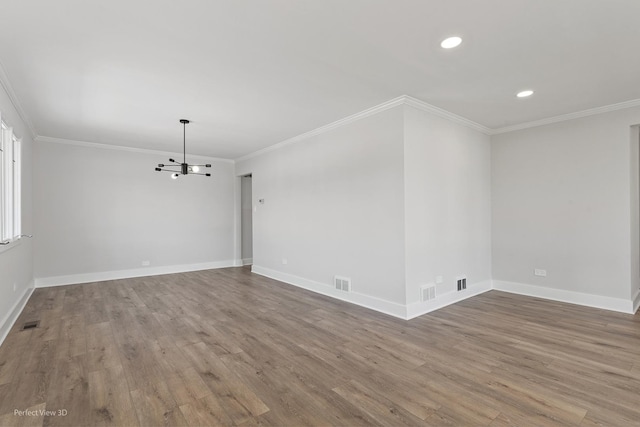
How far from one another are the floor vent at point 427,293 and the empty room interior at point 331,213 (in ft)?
0.21

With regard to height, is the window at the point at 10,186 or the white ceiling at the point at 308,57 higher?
the white ceiling at the point at 308,57

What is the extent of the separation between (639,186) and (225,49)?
5.71 m

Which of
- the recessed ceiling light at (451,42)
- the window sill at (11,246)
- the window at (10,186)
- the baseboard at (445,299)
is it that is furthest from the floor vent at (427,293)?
the window at (10,186)

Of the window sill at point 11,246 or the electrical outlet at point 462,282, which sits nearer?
the window sill at point 11,246

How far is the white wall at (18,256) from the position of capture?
3.43 metres

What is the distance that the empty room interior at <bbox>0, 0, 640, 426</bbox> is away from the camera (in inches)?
87.0

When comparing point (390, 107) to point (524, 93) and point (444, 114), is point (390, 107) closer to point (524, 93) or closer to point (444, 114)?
point (444, 114)

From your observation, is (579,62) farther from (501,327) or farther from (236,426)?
(236,426)

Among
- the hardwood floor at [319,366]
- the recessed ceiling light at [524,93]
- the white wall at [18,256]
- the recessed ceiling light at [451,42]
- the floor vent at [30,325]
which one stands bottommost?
the hardwood floor at [319,366]

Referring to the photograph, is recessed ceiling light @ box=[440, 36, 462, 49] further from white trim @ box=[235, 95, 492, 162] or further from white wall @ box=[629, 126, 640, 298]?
white wall @ box=[629, 126, 640, 298]

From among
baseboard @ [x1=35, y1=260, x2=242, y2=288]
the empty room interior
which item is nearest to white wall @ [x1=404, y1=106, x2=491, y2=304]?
the empty room interior

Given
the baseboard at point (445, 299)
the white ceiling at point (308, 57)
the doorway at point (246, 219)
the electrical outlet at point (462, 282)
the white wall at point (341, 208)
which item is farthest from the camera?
the doorway at point (246, 219)

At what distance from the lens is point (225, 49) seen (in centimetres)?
269

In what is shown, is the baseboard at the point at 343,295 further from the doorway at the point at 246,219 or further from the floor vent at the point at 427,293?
the doorway at the point at 246,219
